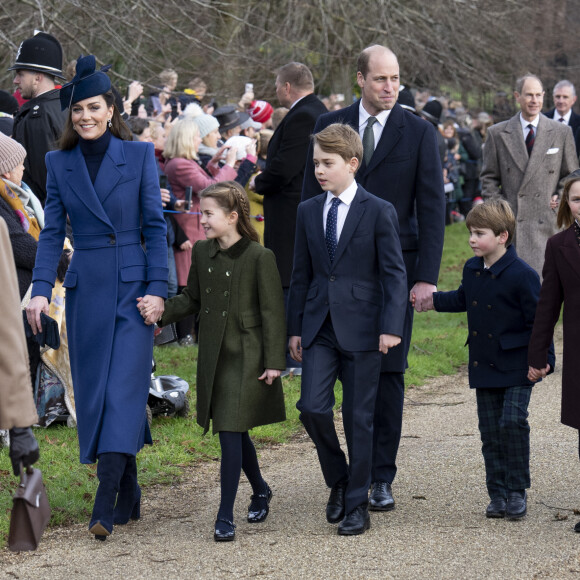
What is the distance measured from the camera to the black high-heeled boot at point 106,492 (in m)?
5.15

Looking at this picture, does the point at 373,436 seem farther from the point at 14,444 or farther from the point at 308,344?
the point at 14,444

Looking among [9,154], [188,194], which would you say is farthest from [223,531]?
[188,194]

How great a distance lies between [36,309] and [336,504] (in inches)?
64.7

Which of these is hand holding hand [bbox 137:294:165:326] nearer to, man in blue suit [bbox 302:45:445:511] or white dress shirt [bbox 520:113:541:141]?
man in blue suit [bbox 302:45:445:511]

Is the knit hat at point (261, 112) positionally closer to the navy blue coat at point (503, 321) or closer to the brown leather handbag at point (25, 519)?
the navy blue coat at point (503, 321)

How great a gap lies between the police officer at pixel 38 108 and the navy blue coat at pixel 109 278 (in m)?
2.25

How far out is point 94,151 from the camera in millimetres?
5535

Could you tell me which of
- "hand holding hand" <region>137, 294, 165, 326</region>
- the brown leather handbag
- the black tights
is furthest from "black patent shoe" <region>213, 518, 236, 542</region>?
the brown leather handbag

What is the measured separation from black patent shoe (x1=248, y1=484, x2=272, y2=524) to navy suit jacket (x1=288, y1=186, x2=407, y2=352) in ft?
2.58

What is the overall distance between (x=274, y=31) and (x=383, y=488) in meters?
14.4

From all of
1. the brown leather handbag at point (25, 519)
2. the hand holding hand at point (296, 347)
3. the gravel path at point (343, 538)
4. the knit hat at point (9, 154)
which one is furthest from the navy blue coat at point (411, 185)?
the brown leather handbag at point (25, 519)

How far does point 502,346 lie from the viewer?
18.4 feet

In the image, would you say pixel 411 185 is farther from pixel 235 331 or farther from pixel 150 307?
pixel 150 307

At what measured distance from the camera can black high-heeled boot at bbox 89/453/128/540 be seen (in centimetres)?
515
